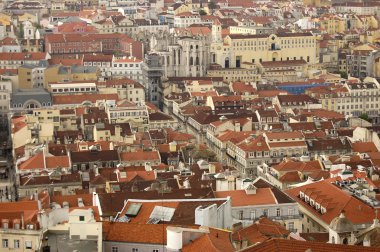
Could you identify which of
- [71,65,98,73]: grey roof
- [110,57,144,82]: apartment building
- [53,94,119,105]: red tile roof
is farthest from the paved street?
[110,57,144,82]: apartment building

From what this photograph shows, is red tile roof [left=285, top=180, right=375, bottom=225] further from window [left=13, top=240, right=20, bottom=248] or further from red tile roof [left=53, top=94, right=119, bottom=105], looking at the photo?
red tile roof [left=53, top=94, right=119, bottom=105]

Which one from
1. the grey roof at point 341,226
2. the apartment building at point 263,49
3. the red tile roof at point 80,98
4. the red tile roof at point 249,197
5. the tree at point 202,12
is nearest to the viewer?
the grey roof at point 341,226

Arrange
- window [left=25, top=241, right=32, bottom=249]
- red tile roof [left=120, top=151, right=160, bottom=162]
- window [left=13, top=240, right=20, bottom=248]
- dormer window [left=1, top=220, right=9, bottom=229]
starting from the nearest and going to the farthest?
window [left=25, top=241, right=32, bottom=249] → window [left=13, top=240, right=20, bottom=248] → dormer window [left=1, top=220, right=9, bottom=229] → red tile roof [left=120, top=151, right=160, bottom=162]

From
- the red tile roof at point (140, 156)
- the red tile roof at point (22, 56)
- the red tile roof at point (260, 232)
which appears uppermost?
the red tile roof at point (260, 232)

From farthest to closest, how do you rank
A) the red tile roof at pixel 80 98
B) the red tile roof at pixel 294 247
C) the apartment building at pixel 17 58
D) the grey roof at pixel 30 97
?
1. the apartment building at pixel 17 58
2. the red tile roof at pixel 80 98
3. the grey roof at pixel 30 97
4. the red tile roof at pixel 294 247

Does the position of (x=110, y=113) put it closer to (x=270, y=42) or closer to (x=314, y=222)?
(x=314, y=222)

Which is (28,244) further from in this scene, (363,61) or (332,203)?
(363,61)

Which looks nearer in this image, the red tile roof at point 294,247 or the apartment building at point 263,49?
the red tile roof at point 294,247

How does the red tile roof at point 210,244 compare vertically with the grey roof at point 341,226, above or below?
above

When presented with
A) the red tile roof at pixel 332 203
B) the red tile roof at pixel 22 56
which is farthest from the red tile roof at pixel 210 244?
the red tile roof at pixel 22 56

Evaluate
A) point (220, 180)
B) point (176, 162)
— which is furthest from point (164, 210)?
point (176, 162)

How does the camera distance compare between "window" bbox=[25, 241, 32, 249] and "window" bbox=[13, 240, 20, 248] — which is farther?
"window" bbox=[13, 240, 20, 248]

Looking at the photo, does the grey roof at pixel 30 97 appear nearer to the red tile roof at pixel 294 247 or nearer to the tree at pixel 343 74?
the tree at pixel 343 74
